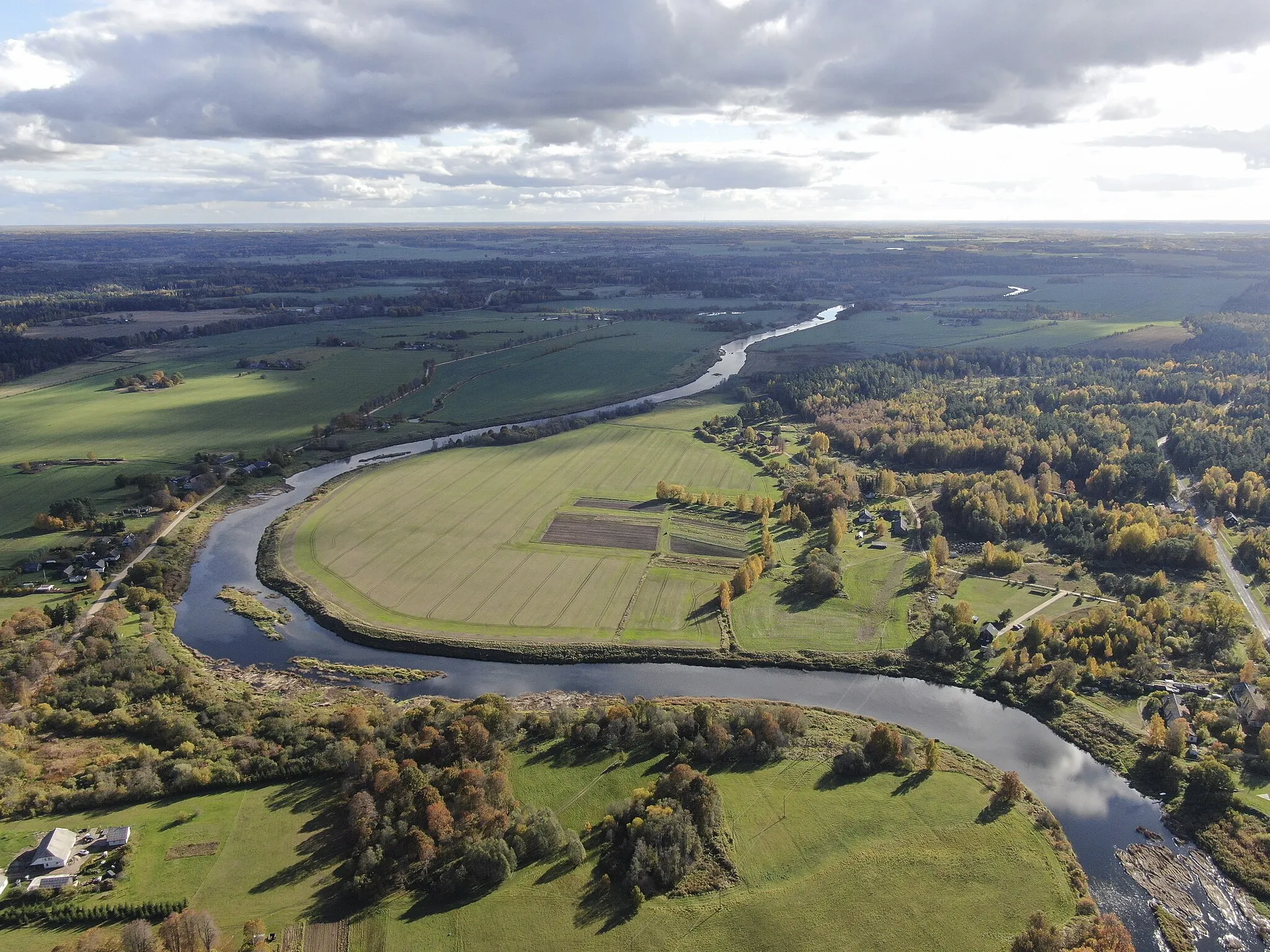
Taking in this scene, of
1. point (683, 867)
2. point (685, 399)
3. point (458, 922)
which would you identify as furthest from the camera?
point (685, 399)

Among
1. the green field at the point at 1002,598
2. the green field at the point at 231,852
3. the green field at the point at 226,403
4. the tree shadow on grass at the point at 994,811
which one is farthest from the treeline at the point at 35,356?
the tree shadow on grass at the point at 994,811

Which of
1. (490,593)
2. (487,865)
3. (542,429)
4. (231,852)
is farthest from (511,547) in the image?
(542,429)

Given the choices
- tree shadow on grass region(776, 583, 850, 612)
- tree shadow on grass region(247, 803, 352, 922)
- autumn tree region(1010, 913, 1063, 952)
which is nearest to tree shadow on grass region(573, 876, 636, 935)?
tree shadow on grass region(247, 803, 352, 922)

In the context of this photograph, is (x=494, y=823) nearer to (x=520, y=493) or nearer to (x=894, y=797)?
(x=894, y=797)

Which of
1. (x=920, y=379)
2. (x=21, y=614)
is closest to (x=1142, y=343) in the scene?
(x=920, y=379)

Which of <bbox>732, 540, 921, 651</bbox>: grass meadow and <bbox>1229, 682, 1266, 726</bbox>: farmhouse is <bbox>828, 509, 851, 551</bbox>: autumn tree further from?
<bbox>1229, 682, 1266, 726</bbox>: farmhouse

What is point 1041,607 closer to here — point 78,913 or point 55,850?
point 78,913
